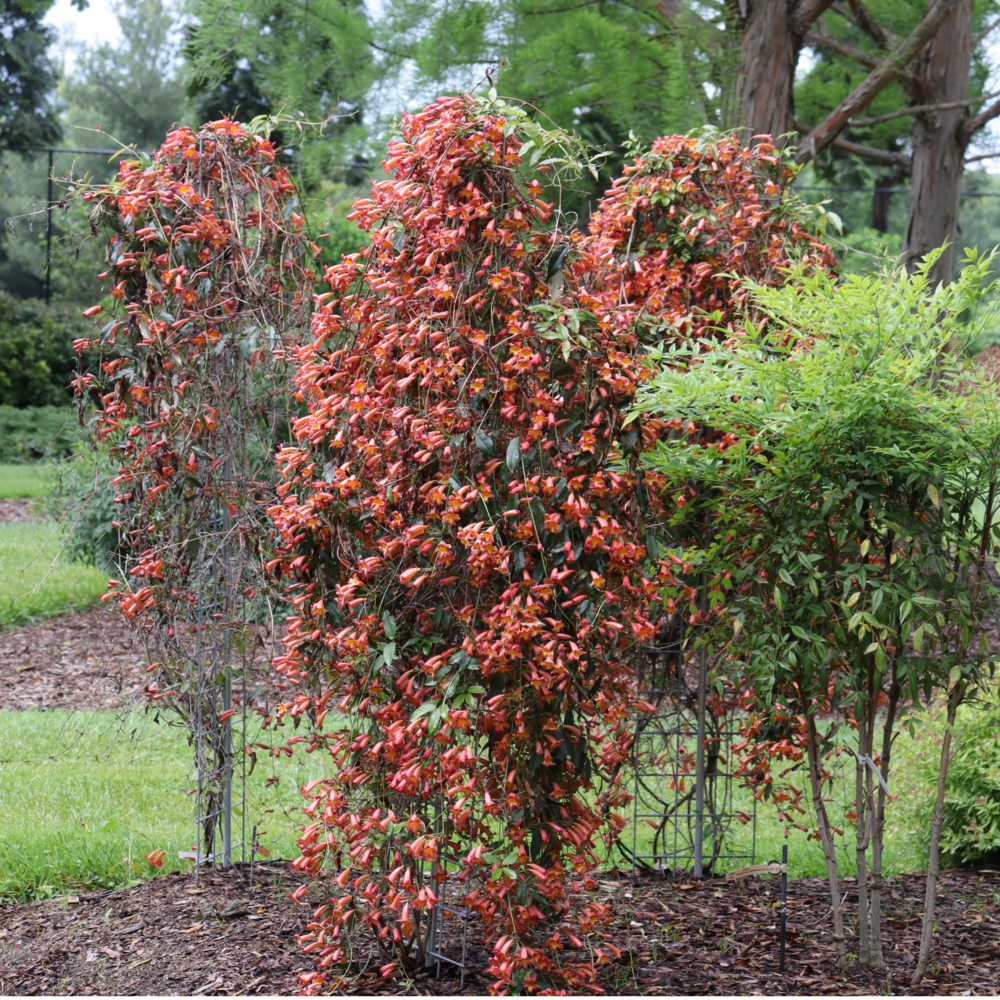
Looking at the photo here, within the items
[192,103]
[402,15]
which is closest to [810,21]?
[402,15]

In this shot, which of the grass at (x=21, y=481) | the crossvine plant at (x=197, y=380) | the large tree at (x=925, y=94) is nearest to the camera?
the crossvine plant at (x=197, y=380)

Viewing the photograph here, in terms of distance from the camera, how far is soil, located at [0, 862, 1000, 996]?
241cm

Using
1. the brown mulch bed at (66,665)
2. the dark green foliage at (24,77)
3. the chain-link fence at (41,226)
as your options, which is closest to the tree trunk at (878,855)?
the brown mulch bed at (66,665)

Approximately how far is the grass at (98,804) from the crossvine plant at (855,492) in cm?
139

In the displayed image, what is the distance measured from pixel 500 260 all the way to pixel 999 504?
50.8 inches

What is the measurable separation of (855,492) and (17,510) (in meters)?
9.29

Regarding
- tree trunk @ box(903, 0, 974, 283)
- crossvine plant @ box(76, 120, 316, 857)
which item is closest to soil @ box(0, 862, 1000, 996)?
crossvine plant @ box(76, 120, 316, 857)

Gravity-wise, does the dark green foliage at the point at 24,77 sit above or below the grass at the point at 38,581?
above

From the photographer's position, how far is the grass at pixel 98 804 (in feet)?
10.4

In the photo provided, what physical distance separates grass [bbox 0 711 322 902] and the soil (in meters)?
0.19

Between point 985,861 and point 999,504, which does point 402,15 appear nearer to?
point 999,504

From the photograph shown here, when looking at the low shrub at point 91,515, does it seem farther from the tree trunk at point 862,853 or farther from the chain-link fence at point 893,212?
the chain-link fence at point 893,212

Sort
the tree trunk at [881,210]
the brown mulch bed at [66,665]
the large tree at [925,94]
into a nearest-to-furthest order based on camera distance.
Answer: the brown mulch bed at [66,665]
the large tree at [925,94]
the tree trunk at [881,210]

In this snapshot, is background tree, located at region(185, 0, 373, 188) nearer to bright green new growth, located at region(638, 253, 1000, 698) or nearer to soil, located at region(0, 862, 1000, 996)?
bright green new growth, located at region(638, 253, 1000, 698)
